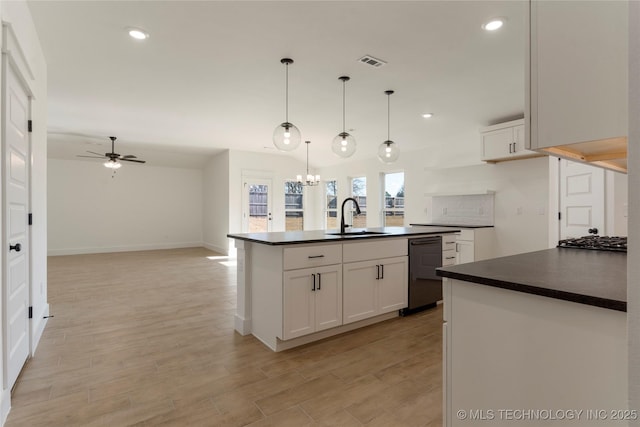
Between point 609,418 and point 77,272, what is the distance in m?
7.33

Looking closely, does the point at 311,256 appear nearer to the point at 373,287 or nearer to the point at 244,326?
the point at 373,287

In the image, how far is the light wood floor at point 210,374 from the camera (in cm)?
184

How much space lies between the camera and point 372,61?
3.27 metres

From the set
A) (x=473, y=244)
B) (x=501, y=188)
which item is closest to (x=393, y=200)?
(x=501, y=188)

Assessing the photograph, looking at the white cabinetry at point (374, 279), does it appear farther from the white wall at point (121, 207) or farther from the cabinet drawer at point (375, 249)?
the white wall at point (121, 207)

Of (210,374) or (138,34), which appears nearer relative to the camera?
(210,374)

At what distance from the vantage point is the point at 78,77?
3.77 meters

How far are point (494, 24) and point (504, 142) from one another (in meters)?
2.66

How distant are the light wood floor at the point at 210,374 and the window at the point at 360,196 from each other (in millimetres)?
4707

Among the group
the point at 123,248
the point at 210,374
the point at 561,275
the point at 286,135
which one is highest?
the point at 286,135

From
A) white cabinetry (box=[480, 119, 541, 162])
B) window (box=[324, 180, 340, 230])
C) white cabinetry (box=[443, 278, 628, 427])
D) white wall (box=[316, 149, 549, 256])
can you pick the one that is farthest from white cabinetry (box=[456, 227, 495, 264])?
window (box=[324, 180, 340, 230])

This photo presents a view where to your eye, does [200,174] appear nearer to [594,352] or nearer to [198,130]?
[198,130]

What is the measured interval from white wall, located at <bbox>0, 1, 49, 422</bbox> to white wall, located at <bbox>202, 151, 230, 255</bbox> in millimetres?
4799

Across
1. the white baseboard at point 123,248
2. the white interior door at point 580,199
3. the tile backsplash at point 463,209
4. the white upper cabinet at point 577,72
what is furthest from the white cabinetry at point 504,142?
the white baseboard at point 123,248
